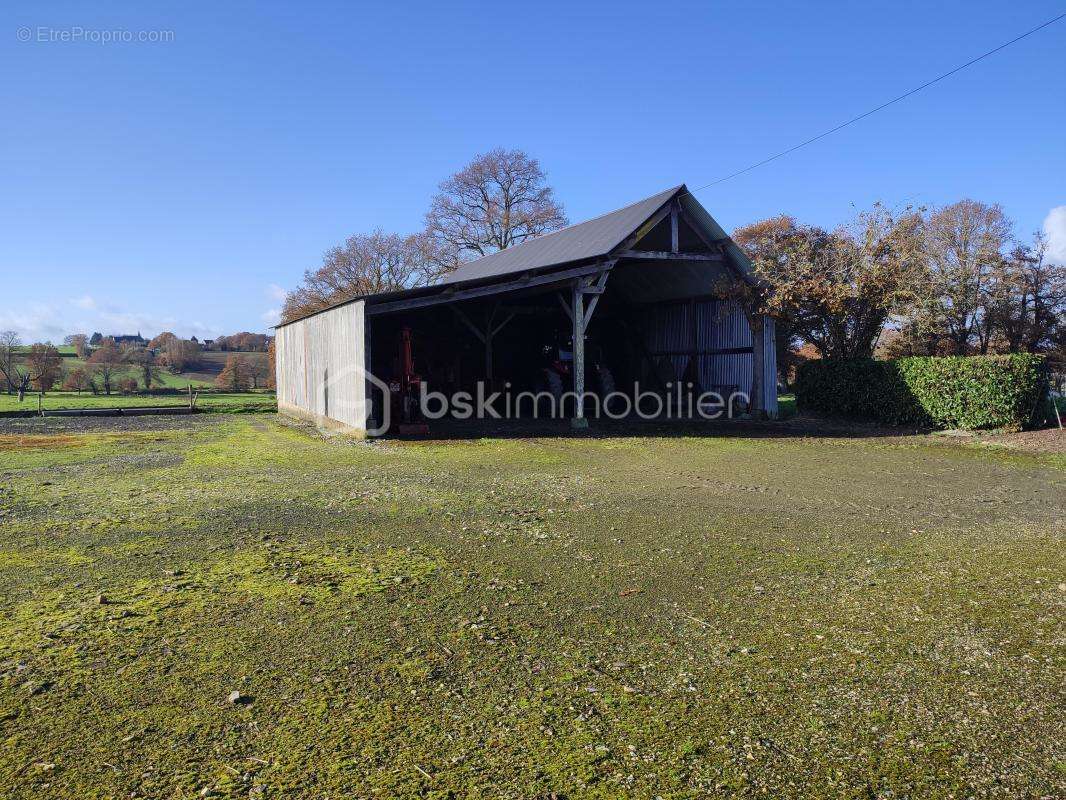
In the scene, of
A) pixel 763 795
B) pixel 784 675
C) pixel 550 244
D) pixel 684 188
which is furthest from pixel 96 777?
pixel 550 244

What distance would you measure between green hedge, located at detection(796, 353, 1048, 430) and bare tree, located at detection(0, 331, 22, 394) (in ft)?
113

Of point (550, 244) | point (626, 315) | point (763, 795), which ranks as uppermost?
point (550, 244)

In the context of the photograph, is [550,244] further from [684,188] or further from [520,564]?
[520,564]

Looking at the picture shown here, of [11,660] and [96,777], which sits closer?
[96,777]

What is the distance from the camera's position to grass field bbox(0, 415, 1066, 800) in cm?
232

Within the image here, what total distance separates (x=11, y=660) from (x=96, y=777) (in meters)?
1.28

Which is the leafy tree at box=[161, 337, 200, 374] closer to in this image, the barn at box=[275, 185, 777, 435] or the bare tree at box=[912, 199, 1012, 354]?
the barn at box=[275, 185, 777, 435]

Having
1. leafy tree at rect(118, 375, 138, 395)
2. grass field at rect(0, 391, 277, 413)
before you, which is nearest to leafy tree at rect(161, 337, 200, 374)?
leafy tree at rect(118, 375, 138, 395)

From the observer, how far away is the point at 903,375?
13891 millimetres

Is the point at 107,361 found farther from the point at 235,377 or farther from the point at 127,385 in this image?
the point at 235,377

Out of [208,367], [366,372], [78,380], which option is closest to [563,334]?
[366,372]

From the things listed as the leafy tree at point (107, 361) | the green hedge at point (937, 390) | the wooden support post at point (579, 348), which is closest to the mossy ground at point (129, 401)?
the leafy tree at point (107, 361)

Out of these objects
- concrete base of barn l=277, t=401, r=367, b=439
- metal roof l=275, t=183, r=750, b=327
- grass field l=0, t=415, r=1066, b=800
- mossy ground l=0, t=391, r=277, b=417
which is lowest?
grass field l=0, t=415, r=1066, b=800

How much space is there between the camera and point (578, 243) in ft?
54.1
